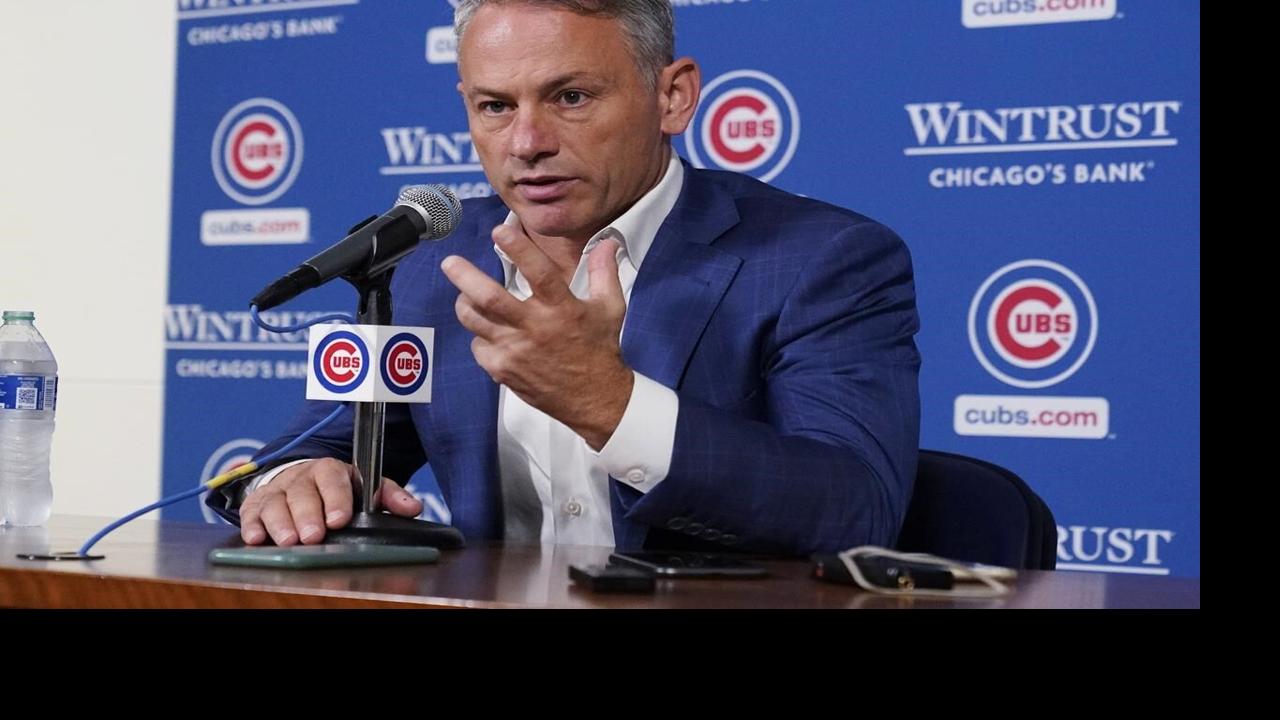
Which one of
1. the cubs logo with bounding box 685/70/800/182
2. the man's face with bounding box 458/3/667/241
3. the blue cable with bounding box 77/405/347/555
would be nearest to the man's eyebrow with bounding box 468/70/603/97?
the man's face with bounding box 458/3/667/241

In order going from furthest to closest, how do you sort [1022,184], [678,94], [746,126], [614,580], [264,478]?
1. [746,126]
2. [1022,184]
3. [678,94]
4. [264,478]
5. [614,580]

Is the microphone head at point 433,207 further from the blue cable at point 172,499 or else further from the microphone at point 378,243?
the blue cable at point 172,499

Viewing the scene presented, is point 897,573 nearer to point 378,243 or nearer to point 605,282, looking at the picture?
point 605,282

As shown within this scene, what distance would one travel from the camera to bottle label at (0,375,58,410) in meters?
1.83

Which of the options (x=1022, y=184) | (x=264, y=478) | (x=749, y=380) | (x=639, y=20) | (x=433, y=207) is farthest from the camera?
(x=1022, y=184)

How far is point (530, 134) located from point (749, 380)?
445 millimetres

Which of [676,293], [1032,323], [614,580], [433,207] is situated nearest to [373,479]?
[433,207]

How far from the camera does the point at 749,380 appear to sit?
1.81 m

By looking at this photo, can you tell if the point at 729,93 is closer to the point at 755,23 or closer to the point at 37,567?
the point at 755,23

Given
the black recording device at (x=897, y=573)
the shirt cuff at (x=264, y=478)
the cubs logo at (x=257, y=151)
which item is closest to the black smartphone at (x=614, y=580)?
the black recording device at (x=897, y=573)

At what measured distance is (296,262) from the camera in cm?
366

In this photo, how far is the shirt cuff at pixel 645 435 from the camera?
1.43 metres

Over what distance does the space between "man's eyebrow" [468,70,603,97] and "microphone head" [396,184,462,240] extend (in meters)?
0.40
